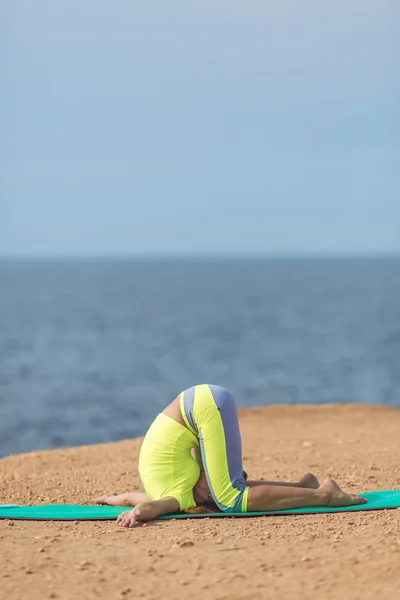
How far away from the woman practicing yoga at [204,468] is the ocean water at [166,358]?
12779mm

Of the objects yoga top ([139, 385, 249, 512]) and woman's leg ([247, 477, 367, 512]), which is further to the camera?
woman's leg ([247, 477, 367, 512])

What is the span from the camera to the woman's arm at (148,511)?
7496mm

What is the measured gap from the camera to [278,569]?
6039 millimetres

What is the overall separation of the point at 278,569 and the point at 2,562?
1775mm

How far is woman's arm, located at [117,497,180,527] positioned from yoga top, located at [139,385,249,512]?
0.09m

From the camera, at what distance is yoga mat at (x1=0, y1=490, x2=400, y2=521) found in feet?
25.6

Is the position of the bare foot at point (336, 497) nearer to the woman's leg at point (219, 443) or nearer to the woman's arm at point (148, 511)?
the woman's leg at point (219, 443)

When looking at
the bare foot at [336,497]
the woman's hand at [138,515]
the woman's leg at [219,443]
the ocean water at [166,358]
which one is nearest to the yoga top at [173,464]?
the woman's leg at [219,443]

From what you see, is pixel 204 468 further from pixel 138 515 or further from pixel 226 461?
pixel 138 515

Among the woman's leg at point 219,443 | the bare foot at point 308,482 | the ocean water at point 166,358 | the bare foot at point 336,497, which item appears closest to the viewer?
the woman's leg at point 219,443

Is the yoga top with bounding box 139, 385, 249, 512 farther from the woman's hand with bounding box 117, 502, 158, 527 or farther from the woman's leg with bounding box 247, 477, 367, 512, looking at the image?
the woman's hand with bounding box 117, 502, 158, 527

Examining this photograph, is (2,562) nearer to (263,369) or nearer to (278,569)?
(278,569)

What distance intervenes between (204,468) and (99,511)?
1034 mm

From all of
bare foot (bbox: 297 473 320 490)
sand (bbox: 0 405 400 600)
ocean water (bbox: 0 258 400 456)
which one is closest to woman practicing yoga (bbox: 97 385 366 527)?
bare foot (bbox: 297 473 320 490)
